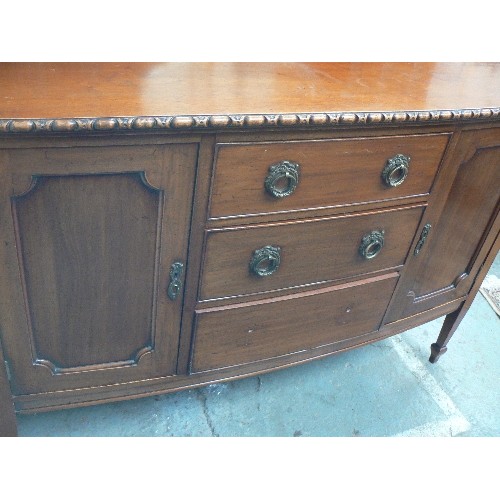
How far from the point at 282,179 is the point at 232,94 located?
0.14m

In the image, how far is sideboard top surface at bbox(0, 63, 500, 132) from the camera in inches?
24.2

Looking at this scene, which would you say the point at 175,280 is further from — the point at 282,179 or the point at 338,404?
the point at 338,404

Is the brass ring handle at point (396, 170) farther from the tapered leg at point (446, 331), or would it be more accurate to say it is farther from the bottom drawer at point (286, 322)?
the tapered leg at point (446, 331)

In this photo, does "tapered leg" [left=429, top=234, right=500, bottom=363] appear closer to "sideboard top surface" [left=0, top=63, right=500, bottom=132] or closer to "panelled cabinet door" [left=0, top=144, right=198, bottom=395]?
"sideboard top surface" [left=0, top=63, right=500, bottom=132]

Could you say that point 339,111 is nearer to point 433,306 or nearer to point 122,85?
point 122,85

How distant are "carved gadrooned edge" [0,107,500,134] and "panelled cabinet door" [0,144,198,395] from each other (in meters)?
0.04

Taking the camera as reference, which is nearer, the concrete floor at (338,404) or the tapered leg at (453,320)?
the concrete floor at (338,404)

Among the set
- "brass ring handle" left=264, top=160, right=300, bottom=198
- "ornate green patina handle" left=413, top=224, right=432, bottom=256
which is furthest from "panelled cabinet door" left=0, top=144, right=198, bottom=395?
"ornate green patina handle" left=413, top=224, right=432, bottom=256

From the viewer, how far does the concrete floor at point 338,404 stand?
3.43 ft

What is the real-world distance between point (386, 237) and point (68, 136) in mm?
551

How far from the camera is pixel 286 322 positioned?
3.06 feet

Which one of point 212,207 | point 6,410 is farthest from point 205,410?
point 212,207

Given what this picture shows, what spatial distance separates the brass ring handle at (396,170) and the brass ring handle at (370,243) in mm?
95

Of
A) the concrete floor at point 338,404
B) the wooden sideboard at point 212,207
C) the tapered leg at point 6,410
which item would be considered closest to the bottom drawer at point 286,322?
the wooden sideboard at point 212,207
